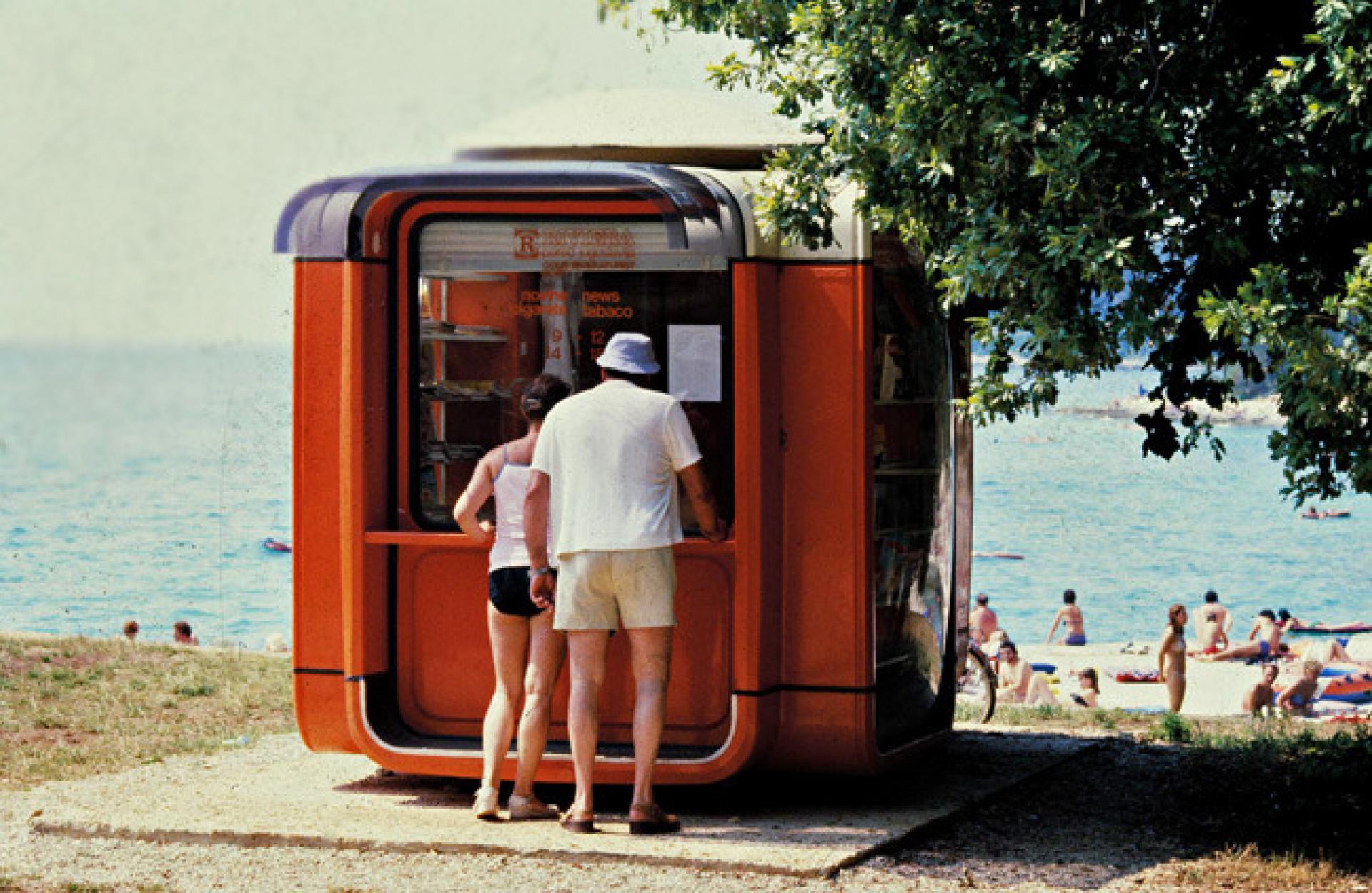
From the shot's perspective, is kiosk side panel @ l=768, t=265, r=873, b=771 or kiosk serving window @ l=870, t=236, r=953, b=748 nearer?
kiosk side panel @ l=768, t=265, r=873, b=771

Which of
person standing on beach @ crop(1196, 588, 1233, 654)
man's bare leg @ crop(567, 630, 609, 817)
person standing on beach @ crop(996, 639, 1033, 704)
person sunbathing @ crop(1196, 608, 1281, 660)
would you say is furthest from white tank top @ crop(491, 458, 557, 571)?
person standing on beach @ crop(1196, 588, 1233, 654)

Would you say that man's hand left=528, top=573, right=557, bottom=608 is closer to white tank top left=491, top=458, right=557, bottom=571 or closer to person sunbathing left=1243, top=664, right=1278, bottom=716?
white tank top left=491, top=458, right=557, bottom=571

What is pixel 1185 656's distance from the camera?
65.7 feet

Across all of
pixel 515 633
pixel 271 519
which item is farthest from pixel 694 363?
pixel 271 519

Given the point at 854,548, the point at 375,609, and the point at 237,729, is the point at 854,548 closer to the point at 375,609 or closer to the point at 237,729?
the point at 375,609

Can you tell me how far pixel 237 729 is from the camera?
435 inches

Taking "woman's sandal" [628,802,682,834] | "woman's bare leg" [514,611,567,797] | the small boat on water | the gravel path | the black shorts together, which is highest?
the black shorts

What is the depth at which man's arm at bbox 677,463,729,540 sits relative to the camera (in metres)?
7.64

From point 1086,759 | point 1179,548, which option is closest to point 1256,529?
point 1179,548

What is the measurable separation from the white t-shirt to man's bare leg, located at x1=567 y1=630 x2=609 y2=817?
0.36 meters

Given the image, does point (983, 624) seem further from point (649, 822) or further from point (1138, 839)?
point (649, 822)

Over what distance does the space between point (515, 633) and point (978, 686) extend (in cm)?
427

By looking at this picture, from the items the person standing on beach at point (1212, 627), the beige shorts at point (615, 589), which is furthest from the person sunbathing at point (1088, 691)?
the beige shorts at point (615, 589)

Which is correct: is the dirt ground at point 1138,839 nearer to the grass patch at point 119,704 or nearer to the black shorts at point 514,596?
the black shorts at point 514,596
